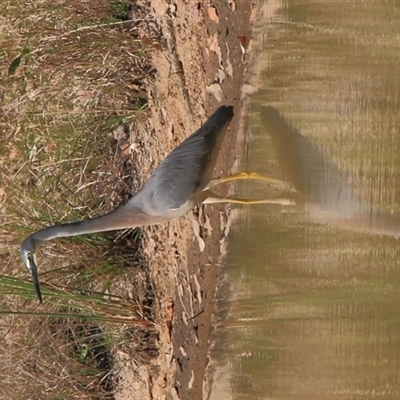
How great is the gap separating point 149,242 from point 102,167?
0.51m

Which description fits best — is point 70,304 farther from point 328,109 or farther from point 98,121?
point 328,109

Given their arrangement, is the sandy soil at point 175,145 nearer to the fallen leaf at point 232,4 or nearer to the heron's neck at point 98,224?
the fallen leaf at point 232,4

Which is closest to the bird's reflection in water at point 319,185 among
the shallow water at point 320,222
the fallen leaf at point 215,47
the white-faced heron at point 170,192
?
the shallow water at point 320,222

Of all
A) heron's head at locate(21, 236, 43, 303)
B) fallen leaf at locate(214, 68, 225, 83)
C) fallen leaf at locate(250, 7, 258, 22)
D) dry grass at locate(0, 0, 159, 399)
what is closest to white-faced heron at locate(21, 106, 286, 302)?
heron's head at locate(21, 236, 43, 303)

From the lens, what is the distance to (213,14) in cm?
279

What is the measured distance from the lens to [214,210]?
2.88 m

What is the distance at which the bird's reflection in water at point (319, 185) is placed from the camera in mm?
2297

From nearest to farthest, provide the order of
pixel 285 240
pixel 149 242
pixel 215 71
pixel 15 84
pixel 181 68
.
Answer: pixel 285 240 → pixel 215 71 → pixel 181 68 → pixel 149 242 → pixel 15 84

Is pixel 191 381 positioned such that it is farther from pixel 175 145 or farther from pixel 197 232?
A: pixel 175 145

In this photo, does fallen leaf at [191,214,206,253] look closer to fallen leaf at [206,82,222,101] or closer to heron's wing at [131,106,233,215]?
heron's wing at [131,106,233,215]

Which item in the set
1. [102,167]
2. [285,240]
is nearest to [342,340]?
[285,240]

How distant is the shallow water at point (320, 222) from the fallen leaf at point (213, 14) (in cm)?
25

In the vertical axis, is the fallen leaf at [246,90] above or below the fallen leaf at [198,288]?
above

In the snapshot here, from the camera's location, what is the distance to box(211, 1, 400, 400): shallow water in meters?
2.24
